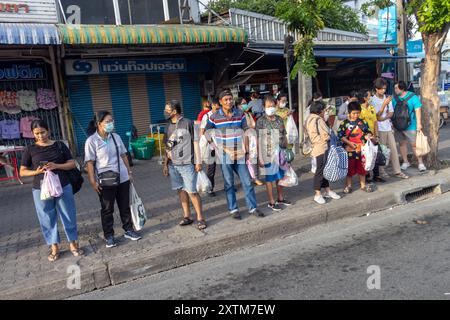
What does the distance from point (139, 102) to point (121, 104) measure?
20.7 inches

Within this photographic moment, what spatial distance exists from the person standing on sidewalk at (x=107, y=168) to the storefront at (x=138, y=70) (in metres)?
4.42

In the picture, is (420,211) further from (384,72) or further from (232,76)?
(384,72)

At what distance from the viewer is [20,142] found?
9.96m

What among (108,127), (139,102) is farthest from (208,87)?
(108,127)

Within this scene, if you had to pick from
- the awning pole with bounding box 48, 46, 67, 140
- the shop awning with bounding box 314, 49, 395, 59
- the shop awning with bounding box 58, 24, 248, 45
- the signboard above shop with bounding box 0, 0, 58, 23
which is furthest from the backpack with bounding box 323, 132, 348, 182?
the signboard above shop with bounding box 0, 0, 58, 23

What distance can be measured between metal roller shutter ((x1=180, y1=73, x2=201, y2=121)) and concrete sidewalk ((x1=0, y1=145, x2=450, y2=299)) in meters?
5.12

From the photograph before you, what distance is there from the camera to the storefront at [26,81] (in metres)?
9.38

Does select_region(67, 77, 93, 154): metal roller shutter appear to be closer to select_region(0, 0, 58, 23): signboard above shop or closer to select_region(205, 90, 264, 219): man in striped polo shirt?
select_region(0, 0, 58, 23): signboard above shop

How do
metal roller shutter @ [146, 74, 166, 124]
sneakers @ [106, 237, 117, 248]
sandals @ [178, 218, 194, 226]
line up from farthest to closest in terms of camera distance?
metal roller shutter @ [146, 74, 166, 124] < sandals @ [178, 218, 194, 226] < sneakers @ [106, 237, 117, 248]

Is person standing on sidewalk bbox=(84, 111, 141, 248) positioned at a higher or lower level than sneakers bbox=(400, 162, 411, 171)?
higher

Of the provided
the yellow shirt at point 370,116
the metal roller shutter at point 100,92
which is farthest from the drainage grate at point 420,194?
the metal roller shutter at point 100,92

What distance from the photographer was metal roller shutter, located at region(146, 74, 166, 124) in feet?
37.9

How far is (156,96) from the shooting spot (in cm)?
1169
